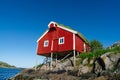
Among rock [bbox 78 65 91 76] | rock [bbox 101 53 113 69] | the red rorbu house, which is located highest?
the red rorbu house

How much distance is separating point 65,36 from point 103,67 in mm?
12371

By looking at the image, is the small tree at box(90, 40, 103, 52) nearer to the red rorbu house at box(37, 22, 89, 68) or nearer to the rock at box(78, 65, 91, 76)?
the red rorbu house at box(37, 22, 89, 68)

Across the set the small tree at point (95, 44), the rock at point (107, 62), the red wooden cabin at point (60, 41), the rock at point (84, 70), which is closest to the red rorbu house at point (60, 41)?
the red wooden cabin at point (60, 41)

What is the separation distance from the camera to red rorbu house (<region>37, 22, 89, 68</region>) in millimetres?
35469

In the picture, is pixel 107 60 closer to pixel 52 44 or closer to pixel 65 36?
pixel 65 36

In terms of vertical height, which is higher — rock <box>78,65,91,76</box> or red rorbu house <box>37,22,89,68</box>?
red rorbu house <box>37,22,89,68</box>

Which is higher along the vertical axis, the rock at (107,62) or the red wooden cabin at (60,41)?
the red wooden cabin at (60,41)

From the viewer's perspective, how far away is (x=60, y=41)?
3731cm

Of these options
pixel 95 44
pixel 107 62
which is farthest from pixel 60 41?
pixel 107 62

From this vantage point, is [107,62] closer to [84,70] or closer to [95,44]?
[84,70]

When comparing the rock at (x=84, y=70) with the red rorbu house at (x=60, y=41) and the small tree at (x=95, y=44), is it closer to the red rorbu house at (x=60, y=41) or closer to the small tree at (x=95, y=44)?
the red rorbu house at (x=60, y=41)

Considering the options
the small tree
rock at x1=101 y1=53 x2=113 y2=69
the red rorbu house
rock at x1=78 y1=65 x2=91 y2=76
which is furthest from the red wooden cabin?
rock at x1=101 y1=53 x2=113 y2=69

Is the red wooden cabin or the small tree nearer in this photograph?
the red wooden cabin

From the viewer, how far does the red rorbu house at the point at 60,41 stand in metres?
35.5
